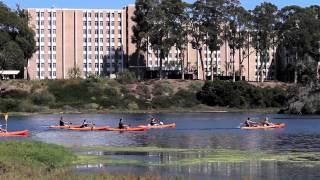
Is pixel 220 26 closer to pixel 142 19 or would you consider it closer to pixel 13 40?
pixel 142 19

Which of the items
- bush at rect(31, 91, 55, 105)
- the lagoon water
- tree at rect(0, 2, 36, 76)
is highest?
tree at rect(0, 2, 36, 76)

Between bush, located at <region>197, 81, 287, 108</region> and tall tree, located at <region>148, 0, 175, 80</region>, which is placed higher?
tall tree, located at <region>148, 0, 175, 80</region>

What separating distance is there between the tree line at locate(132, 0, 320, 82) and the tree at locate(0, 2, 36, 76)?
2953 centimetres

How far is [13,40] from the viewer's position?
559ft

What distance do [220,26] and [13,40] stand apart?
2129 inches

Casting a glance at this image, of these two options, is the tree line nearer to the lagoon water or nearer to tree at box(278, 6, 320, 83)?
tree at box(278, 6, 320, 83)

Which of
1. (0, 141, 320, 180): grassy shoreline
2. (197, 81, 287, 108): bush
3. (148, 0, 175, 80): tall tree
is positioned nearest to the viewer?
(0, 141, 320, 180): grassy shoreline

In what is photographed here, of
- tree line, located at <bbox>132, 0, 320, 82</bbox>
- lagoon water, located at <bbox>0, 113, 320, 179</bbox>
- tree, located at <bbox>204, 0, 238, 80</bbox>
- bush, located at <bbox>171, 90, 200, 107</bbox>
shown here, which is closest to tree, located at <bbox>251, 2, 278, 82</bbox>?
tree line, located at <bbox>132, 0, 320, 82</bbox>

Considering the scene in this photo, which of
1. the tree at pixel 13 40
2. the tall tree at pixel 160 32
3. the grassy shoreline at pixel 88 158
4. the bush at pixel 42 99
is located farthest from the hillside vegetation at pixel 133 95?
the grassy shoreline at pixel 88 158

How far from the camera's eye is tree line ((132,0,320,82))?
586 feet

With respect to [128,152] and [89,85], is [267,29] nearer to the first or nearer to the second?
[89,85]

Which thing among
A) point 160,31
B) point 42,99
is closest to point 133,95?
point 160,31

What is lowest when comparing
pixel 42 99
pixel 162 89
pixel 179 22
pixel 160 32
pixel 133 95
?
pixel 42 99

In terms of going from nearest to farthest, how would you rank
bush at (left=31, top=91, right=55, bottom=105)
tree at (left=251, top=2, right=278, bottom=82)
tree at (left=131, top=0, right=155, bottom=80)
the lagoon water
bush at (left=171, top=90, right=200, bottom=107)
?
the lagoon water → bush at (left=31, top=91, right=55, bottom=105) → bush at (left=171, top=90, right=200, bottom=107) → tree at (left=131, top=0, right=155, bottom=80) → tree at (left=251, top=2, right=278, bottom=82)
